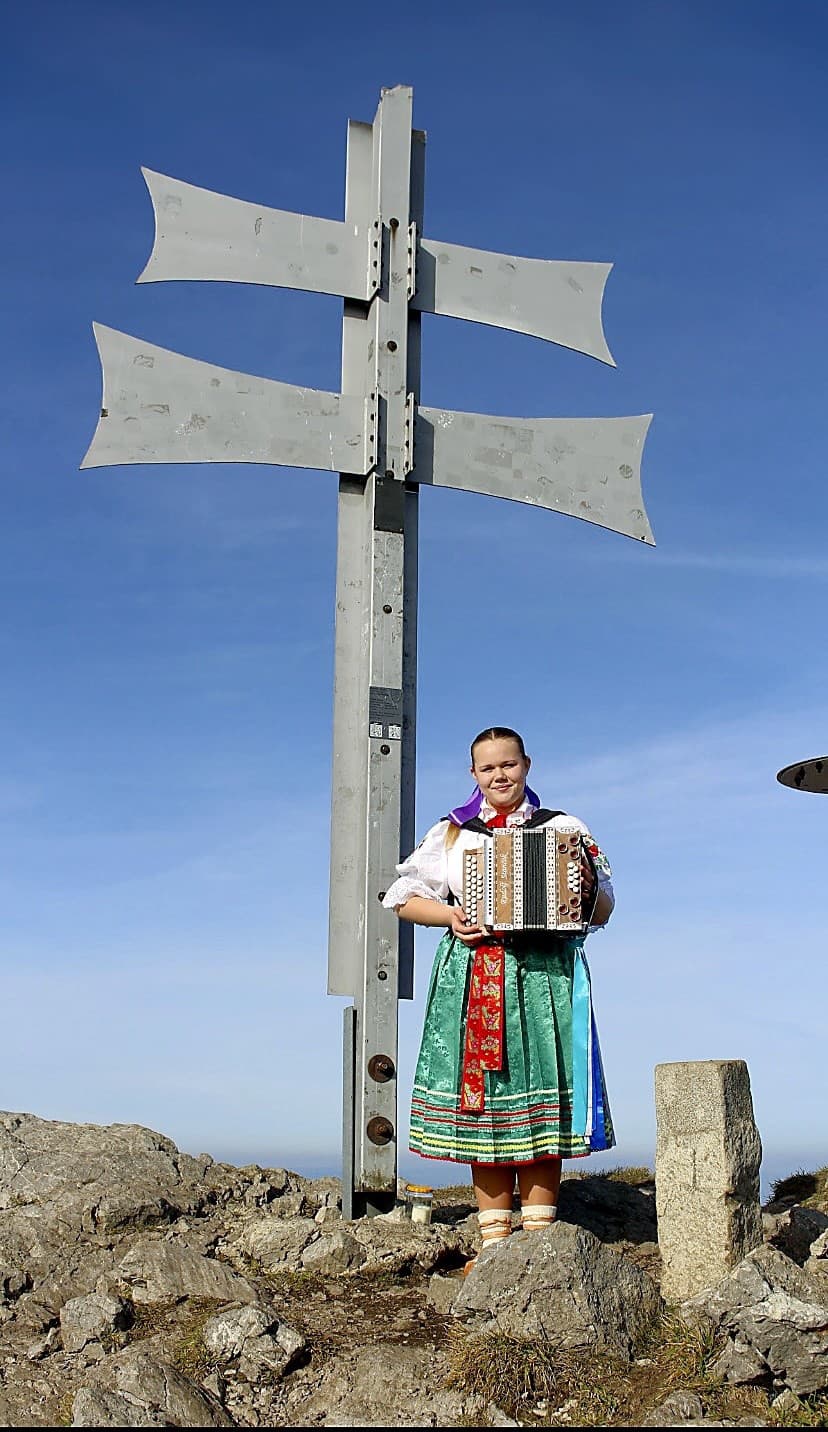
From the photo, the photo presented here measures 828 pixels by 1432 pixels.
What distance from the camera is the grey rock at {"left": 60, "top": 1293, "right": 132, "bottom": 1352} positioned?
4.84 m

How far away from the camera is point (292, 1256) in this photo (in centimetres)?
561

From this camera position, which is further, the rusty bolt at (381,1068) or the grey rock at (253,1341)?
the rusty bolt at (381,1068)

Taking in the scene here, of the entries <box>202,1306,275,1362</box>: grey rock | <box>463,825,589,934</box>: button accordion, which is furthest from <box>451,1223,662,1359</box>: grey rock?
<box>463,825,589,934</box>: button accordion

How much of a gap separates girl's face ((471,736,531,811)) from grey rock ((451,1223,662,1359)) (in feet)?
5.30

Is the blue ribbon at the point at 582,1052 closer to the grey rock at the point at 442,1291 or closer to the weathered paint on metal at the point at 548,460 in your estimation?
the grey rock at the point at 442,1291

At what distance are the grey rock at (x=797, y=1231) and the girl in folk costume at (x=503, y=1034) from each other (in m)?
1.04

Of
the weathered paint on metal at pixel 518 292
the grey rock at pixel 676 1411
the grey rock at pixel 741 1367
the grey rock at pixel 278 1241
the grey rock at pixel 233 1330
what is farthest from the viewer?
the weathered paint on metal at pixel 518 292

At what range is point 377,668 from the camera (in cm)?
650

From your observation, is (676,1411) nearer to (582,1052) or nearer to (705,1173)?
(705,1173)

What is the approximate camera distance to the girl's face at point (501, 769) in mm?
5543

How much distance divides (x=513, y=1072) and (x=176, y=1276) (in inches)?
56.0

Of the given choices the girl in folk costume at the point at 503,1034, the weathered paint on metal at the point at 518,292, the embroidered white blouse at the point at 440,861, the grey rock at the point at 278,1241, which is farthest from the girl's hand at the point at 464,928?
the weathered paint on metal at the point at 518,292

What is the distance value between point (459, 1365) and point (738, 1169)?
113 centimetres

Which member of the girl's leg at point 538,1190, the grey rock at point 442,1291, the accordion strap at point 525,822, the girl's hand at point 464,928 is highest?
the accordion strap at point 525,822
